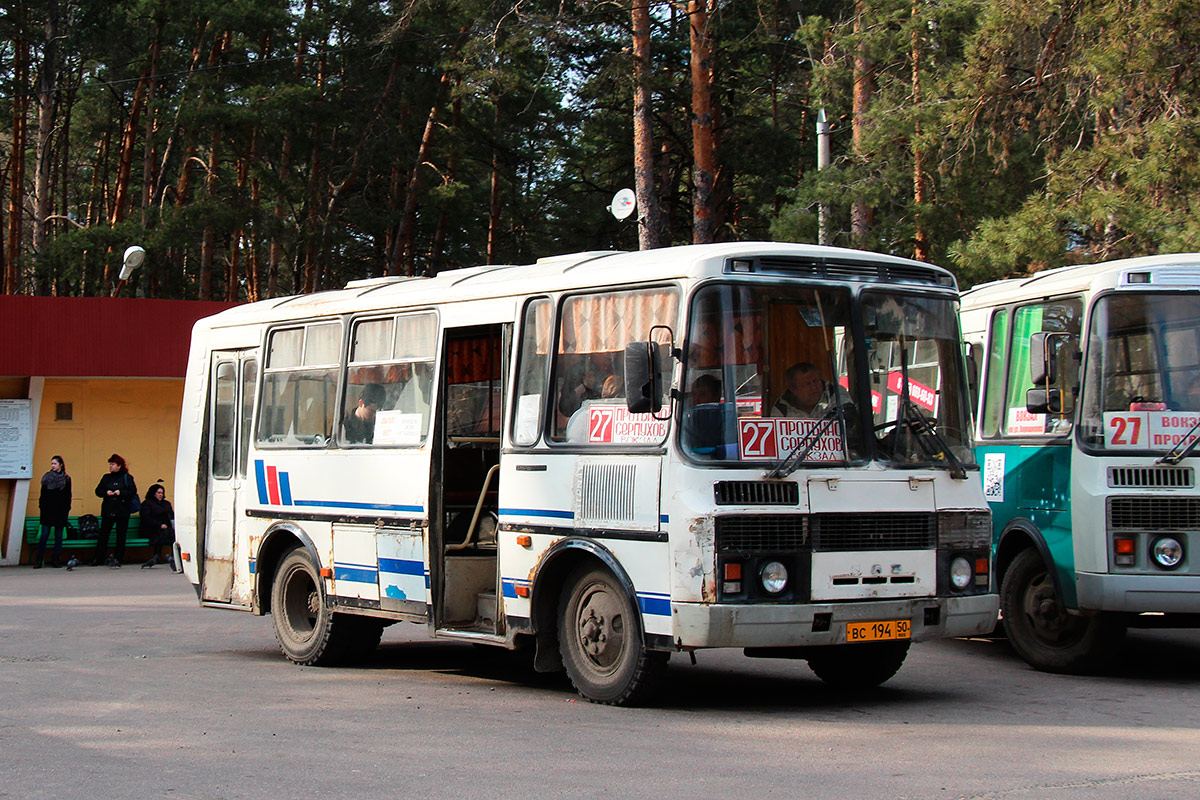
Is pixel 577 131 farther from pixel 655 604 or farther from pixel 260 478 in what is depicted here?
pixel 655 604

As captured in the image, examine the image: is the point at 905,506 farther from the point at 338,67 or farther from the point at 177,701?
the point at 338,67

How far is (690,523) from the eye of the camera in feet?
28.6

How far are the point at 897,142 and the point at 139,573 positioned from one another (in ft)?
43.3

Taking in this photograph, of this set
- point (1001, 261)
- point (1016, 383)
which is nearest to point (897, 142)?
point (1001, 261)

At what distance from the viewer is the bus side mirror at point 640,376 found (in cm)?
882

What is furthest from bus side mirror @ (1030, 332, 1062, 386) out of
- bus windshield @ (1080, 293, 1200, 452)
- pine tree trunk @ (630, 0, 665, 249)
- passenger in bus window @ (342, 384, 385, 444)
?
pine tree trunk @ (630, 0, 665, 249)

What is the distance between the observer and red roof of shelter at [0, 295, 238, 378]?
2336 cm

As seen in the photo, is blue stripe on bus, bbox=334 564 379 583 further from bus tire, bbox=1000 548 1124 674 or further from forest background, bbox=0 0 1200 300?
forest background, bbox=0 0 1200 300

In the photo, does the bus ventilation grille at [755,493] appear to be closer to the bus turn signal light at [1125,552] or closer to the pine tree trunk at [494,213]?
the bus turn signal light at [1125,552]

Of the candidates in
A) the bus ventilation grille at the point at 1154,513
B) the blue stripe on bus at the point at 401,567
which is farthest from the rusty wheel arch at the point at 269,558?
the bus ventilation grille at the point at 1154,513

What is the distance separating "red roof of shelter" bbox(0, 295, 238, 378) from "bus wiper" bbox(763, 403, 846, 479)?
55.1ft

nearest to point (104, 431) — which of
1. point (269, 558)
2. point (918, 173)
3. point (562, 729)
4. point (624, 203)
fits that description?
point (624, 203)

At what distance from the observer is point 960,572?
31.4ft

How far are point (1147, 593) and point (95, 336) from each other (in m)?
18.1
